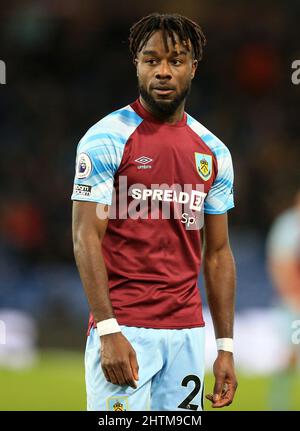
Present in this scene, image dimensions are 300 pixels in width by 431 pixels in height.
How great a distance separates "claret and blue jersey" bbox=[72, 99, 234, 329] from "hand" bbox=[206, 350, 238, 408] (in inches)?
9.1

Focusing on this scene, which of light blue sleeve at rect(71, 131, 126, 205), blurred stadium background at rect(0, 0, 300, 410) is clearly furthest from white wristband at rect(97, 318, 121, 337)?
blurred stadium background at rect(0, 0, 300, 410)

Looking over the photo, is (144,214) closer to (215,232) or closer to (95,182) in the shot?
(95,182)

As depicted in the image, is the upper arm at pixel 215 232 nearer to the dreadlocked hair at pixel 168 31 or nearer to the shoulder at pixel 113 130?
the shoulder at pixel 113 130

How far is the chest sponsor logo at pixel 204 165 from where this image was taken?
13.7ft

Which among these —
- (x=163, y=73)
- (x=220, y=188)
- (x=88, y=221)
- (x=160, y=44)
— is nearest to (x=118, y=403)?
(x=88, y=221)

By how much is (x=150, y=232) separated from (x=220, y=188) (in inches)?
19.4

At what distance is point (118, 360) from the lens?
3730 mm

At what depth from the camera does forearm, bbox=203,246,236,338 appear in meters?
4.32

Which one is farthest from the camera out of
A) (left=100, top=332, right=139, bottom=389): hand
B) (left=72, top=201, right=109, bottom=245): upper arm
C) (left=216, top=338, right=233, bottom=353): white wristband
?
(left=216, top=338, right=233, bottom=353): white wristband

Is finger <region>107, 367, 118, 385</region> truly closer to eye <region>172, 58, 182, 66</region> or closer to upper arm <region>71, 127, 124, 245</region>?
upper arm <region>71, 127, 124, 245</region>

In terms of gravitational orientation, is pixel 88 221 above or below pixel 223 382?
above

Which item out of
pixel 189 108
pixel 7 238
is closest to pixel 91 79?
pixel 189 108

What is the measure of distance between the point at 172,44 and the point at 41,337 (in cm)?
833
